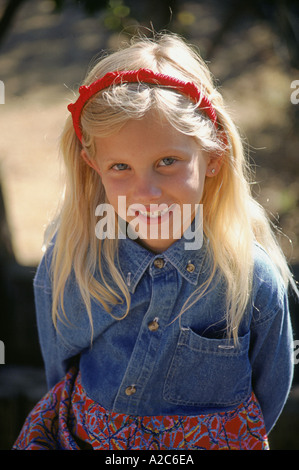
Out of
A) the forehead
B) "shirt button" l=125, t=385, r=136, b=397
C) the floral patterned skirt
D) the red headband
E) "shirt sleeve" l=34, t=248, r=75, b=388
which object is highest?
the red headband

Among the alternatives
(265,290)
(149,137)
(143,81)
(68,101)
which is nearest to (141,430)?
(265,290)

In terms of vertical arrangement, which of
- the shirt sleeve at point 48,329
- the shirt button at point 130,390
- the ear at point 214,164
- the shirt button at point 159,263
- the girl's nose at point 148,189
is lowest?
the shirt button at point 130,390

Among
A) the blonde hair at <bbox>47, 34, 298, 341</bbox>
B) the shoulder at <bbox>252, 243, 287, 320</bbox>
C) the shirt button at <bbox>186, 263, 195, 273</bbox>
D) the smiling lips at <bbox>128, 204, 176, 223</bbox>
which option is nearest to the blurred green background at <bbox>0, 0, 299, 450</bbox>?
the blonde hair at <bbox>47, 34, 298, 341</bbox>

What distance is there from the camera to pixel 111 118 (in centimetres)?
132

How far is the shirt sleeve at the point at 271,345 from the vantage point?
1514mm

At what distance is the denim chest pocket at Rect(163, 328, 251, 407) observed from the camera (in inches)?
58.7

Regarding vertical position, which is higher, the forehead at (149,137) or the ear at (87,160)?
the forehead at (149,137)

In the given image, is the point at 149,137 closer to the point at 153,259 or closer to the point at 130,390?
the point at 153,259

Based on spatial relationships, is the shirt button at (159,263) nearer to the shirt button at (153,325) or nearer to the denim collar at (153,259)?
the denim collar at (153,259)

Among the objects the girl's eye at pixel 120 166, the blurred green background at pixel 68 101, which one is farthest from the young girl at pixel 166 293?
the blurred green background at pixel 68 101

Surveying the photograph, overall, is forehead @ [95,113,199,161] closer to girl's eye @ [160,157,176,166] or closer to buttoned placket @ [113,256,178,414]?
girl's eye @ [160,157,176,166]

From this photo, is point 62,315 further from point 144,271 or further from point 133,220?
point 133,220

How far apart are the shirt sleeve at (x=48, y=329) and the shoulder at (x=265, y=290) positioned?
21.9 inches

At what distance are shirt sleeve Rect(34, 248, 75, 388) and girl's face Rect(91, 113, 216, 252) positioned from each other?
0.38 meters
